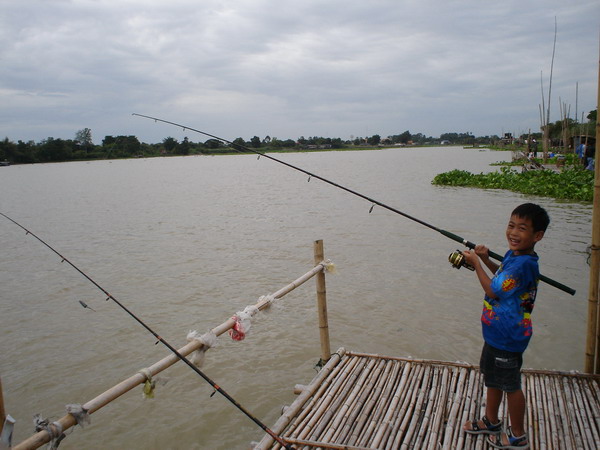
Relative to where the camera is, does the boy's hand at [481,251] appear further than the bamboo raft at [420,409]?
No

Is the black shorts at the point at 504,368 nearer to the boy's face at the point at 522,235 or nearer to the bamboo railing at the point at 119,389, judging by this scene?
the boy's face at the point at 522,235

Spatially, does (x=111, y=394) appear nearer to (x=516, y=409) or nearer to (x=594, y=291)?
(x=516, y=409)

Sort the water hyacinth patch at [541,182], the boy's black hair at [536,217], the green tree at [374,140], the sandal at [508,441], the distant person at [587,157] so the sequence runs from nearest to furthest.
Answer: the boy's black hair at [536,217]
the sandal at [508,441]
the water hyacinth patch at [541,182]
the distant person at [587,157]
the green tree at [374,140]

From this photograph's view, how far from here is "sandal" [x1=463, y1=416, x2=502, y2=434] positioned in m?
2.73

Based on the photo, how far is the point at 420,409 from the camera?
3.12 metres

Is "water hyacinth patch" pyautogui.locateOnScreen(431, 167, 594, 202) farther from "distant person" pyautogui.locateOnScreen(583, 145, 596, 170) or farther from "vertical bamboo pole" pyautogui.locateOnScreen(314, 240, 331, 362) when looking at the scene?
"vertical bamboo pole" pyautogui.locateOnScreen(314, 240, 331, 362)

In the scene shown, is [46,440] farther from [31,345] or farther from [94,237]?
[94,237]

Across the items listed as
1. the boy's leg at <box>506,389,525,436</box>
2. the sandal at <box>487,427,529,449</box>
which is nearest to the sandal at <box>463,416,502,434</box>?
the sandal at <box>487,427,529,449</box>

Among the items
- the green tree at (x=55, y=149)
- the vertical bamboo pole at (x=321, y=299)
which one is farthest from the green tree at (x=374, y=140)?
the vertical bamboo pole at (x=321, y=299)

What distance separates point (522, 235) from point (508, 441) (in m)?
1.29

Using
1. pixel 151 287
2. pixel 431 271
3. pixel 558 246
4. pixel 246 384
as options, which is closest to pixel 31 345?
pixel 151 287

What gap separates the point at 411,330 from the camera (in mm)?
5652

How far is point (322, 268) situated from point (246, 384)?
5.30 feet

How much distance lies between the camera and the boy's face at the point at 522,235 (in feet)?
7.59
